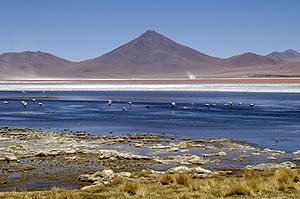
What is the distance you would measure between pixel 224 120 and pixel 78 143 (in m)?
15.4

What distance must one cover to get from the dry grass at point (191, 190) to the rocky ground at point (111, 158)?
157cm

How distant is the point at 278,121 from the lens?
3494 cm

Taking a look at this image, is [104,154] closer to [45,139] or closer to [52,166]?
[52,166]

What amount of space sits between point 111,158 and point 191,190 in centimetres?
738

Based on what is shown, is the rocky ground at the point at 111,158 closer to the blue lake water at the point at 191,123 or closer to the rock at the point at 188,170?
the rock at the point at 188,170

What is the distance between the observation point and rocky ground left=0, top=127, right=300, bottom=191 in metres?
15.8

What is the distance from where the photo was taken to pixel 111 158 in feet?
63.9

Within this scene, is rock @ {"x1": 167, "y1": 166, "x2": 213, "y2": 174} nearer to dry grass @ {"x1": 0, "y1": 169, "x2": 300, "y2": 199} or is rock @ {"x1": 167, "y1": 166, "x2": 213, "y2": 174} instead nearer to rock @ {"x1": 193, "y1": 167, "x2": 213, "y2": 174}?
rock @ {"x1": 193, "y1": 167, "x2": 213, "y2": 174}

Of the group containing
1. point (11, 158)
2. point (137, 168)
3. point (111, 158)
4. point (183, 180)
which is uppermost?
point (183, 180)

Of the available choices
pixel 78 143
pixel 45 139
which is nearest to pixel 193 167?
pixel 78 143

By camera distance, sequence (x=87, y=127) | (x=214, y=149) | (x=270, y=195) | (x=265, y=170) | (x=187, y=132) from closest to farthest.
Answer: (x=270, y=195) → (x=265, y=170) → (x=214, y=149) → (x=187, y=132) → (x=87, y=127)

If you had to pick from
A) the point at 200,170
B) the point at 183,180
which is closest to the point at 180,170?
the point at 200,170

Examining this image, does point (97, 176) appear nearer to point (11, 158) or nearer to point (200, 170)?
point (200, 170)

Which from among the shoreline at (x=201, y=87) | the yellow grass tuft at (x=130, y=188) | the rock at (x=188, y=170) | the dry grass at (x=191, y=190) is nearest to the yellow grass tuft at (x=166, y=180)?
the dry grass at (x=191, y=190)
